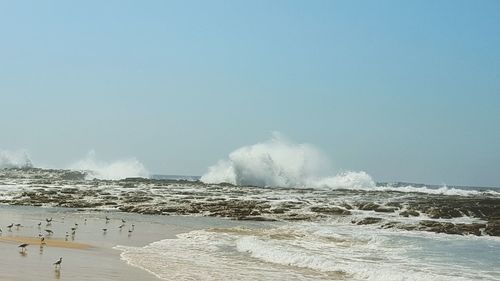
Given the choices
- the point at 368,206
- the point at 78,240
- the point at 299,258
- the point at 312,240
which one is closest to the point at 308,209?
the point at 368,206

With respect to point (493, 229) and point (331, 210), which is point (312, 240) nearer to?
point (493, 229)

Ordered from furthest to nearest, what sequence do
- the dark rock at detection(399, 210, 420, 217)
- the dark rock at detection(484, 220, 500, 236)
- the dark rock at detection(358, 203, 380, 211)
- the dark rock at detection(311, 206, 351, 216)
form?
the dark rock at detection(358, 203, 380, 211), the dark rock at detection(311, 206, 351, 216), the dark rock at detection(399, 210, 420, 217), the dark rock at detection(484, 220, 500, 236)

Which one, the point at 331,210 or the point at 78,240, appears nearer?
the point at 78,240

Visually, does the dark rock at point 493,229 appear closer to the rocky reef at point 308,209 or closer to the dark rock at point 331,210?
the rocky reef at point 308,209

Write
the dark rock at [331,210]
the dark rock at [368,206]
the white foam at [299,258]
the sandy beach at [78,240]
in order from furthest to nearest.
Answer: the dark rock at [368,206]
the dark rock at [331,210]
the white foam at [299,258]
the sandy beach at [78,240]

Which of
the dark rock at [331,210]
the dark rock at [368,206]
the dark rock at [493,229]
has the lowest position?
the dark rock at [493,229]

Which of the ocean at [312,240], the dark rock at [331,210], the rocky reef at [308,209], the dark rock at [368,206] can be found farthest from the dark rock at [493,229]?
the dark rock at [368,206]

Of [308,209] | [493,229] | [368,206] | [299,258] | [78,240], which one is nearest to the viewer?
[299,258]

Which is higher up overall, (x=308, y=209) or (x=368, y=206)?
(x=368, y=206)

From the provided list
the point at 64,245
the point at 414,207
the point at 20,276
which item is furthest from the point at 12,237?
the point at 414,207

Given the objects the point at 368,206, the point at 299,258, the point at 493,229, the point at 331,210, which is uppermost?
the point at 368,206

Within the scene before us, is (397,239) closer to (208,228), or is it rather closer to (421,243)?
(421,243)

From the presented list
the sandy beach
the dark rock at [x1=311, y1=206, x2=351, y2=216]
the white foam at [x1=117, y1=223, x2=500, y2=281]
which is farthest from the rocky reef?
the white foam at [x1=117, y1=223, x2=500, y2=281]

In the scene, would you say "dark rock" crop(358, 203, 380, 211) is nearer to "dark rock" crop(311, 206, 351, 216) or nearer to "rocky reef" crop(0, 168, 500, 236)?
"rocky reef" crop(0, 168, 500, 236)
